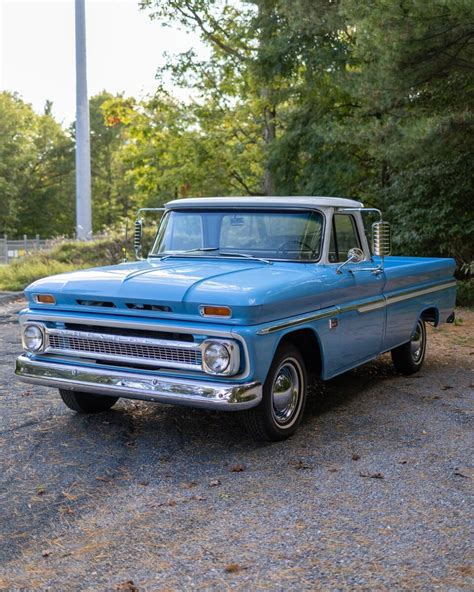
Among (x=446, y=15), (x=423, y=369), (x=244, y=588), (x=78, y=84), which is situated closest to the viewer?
(x=244, y=588)

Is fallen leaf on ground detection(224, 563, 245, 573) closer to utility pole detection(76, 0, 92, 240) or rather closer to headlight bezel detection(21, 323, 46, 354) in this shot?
headlight bezel detection(21, 323, 46, 354)

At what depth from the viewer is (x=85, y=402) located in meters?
6.20

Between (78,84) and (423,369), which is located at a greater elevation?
(78,84)

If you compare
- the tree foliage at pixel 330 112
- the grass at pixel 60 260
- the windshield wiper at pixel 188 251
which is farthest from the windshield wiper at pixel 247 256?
the grass at pixel 60 260

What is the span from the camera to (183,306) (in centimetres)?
503

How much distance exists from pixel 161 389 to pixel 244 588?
1.91 meters

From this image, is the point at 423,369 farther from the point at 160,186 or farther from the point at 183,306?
the point at 160,186

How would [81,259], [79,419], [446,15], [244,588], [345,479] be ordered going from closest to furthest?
[244,588]
[345,479]
[79,419]
[446,15]
[81,259]

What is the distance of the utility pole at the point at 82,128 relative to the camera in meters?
22.2

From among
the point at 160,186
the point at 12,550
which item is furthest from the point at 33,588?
the point at 160,186

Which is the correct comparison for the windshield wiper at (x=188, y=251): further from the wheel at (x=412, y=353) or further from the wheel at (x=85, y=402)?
the wheel at (x=412, y=353)

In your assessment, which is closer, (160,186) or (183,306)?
(183,306)

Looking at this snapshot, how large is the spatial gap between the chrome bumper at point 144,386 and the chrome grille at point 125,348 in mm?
108

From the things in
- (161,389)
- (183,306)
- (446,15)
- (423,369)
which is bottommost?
(423,369)
